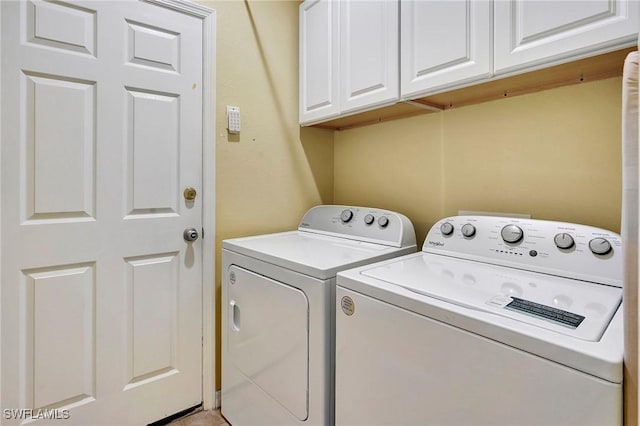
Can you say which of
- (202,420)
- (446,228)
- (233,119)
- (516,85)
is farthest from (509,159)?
(202,420)

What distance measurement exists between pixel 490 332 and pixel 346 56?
4.73 ft

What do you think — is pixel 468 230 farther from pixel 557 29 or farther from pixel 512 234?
pixel 557 29

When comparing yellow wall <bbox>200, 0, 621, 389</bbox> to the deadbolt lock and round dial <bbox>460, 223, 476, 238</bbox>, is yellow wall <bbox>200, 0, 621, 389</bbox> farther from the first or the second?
round dial <bbox>460, 223, 476, 238</bbox>

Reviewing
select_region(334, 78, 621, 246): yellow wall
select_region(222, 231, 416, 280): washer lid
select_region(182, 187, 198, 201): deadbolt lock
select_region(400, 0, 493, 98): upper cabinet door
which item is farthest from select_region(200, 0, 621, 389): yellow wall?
select_region(400, 0, 493, 98): upper cabinet door

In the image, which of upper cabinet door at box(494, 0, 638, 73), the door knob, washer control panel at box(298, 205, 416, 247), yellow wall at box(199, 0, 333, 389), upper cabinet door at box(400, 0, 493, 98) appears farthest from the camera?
yellow wall at box(199, 0, 333, 389)

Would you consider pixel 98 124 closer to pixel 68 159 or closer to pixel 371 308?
pixel 68 159

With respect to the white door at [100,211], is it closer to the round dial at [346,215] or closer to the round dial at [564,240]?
the round dial at [346,215]

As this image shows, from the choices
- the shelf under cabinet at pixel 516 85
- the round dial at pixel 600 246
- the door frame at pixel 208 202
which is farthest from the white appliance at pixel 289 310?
the round dial at pixel 600 246

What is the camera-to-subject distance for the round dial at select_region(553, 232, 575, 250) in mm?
1047

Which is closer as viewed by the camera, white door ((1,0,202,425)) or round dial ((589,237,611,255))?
round dial ((589,237,611,255))

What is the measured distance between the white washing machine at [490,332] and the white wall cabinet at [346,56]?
78cm

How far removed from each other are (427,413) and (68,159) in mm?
1617

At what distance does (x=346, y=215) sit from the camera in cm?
182

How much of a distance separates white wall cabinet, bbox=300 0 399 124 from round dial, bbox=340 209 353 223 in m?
0.54
